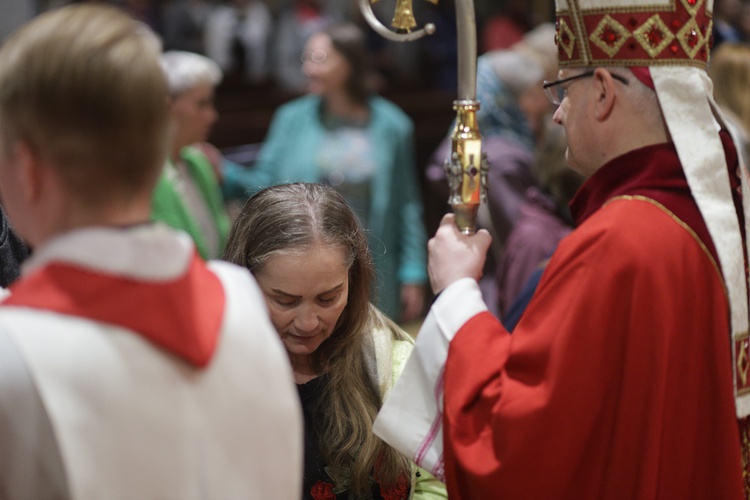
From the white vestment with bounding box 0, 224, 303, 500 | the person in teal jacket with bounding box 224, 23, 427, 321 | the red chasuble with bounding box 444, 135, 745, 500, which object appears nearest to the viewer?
the white vestment with bounding box 0, 224, 303, 500

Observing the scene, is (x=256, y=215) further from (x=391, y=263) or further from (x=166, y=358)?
(x=391, y=263)

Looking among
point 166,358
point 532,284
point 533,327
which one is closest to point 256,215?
point 533,327

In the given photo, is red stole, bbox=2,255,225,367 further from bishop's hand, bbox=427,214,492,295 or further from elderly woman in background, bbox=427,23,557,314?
elderly woman in background, bbox=427,23,557,314

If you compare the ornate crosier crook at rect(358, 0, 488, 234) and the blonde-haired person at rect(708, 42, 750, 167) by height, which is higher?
the ornate crosier crook at rect(358, 0, 488, 234)

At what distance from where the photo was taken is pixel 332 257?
219 centimetres

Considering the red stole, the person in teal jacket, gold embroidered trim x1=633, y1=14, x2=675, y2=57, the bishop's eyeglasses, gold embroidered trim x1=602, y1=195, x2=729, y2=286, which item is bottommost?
the person in teal jacket

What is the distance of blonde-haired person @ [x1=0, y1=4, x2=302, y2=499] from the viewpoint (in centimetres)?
124

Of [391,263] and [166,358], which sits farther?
[391,263]

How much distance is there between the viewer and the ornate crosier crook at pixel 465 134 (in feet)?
7.16

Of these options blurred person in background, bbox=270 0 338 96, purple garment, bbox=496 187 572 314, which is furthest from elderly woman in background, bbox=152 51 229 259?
blurred person in background, bbox=270 0 338 96

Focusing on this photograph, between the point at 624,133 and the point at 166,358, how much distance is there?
1108 mm

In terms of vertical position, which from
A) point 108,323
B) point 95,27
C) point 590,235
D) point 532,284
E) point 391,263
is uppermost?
point 95,27

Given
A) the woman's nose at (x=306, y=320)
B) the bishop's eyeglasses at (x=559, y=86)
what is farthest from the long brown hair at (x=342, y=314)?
the bishop's eyeglasses at (x=559, y=86)

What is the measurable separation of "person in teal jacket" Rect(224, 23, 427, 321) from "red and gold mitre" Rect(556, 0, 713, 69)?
3047mm
